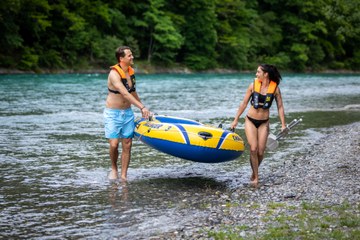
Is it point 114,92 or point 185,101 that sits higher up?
point 114,92

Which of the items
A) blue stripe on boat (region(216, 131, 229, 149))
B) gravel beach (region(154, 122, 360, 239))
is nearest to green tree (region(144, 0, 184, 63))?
gravel beach (region(154, 122, 360, 239))

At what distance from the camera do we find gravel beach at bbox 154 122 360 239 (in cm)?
626

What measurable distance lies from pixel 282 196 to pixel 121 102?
306 cm

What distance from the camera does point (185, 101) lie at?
25688mm

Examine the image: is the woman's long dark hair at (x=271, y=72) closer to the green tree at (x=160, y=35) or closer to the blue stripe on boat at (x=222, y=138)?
the blue stripe on boat at (x=222, y=138)

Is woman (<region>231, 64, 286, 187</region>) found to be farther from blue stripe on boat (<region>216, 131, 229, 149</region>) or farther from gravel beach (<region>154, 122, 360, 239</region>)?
gravel beach (<region>154, 122, 360, 239</region>)

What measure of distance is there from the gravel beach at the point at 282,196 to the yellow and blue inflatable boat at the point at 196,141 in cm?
74

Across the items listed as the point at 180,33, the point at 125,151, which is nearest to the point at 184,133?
the point at 125,151

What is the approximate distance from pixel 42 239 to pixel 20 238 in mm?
259

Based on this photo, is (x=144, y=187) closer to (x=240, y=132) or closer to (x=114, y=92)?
(x=114, y=92)

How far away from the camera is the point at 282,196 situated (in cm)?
767

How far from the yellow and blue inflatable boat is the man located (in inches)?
19.2

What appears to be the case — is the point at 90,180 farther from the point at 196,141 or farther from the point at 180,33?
the point at 180,33

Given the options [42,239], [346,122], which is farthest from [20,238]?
[346,122]
